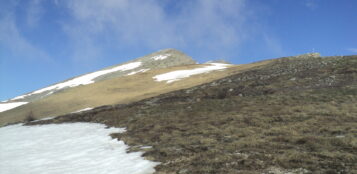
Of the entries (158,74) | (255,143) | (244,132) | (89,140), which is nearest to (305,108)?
(244,132)

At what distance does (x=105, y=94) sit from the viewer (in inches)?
2007

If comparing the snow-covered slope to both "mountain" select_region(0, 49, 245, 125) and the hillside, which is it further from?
the hillside

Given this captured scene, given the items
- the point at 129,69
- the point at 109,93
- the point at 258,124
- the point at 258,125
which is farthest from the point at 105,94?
the point at 129,69

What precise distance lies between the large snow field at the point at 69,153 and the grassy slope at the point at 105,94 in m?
17.5

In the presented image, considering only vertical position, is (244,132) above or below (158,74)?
below

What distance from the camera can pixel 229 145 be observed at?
12.7 metres

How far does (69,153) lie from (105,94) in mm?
35256

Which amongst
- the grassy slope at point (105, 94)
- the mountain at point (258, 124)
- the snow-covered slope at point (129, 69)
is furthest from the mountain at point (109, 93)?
the snow-covered slope at point (129, 69)

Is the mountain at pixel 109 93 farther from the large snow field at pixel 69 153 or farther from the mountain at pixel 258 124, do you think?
the large snow field at pixel 69 153

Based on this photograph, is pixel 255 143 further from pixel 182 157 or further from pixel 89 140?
pixel 89 140

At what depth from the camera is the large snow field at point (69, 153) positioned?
1256 cm

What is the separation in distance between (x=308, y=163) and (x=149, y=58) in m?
103

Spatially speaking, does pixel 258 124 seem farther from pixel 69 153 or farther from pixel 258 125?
pixel 69 153

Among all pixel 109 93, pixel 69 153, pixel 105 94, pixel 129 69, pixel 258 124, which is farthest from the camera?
pixel 129 69
